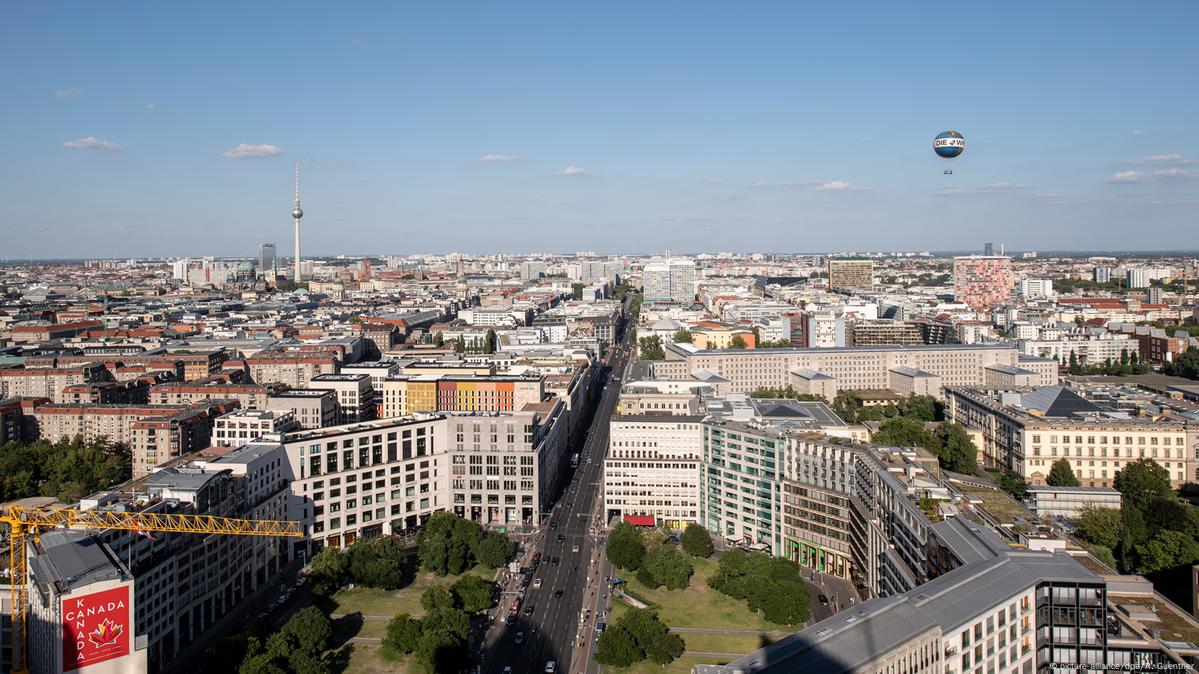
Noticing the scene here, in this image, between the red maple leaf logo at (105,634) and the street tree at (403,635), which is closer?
the red maple leaf logo at (105,634)

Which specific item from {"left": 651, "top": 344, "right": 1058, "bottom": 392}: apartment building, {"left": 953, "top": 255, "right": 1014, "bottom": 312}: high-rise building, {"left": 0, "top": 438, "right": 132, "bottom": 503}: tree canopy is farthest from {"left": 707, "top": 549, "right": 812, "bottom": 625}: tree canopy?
{"left": 953, "top": 255, "right": 1014, "bottom": 312}: high-rise building

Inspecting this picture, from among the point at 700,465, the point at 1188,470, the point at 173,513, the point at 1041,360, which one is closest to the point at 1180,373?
the point at 1041,360

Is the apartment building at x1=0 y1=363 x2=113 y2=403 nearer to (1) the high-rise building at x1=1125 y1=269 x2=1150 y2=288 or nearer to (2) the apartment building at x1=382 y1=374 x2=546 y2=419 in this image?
(2) the apartment building at x1=382 y1=374 x2=546 y2=419

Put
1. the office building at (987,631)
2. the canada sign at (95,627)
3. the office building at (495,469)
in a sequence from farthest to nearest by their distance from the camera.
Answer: the office building at (495,469) < the canada sign at (95,627) < the office building at (987,631)

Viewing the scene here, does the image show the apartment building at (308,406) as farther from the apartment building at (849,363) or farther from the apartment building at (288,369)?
the apartment building at (849,363)

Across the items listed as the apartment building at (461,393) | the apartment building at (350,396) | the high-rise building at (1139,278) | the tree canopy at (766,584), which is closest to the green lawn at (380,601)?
the tree canopy at (766,584)

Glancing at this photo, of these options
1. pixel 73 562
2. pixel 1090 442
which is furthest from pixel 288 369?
pixel 1090 442

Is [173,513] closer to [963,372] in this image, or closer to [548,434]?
[548,434]

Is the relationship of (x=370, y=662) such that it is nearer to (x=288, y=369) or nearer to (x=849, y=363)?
(x=288, y=369)
